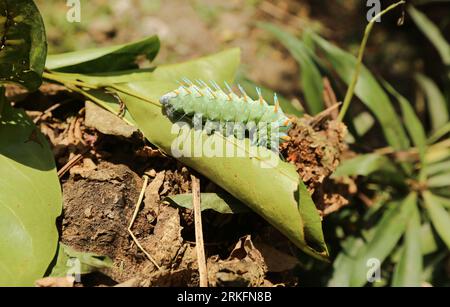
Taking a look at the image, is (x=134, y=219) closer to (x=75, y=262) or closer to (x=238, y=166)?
(x=75, y=262)

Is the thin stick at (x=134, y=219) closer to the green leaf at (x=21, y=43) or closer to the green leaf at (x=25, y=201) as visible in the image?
the green leaf at (x=25, y=201)

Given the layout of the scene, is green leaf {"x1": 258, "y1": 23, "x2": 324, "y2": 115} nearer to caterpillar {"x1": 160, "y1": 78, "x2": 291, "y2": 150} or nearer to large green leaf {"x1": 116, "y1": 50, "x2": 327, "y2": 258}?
caterpillar {"x1": 160, "y1": 78, "x2": 291, "y2": 150}

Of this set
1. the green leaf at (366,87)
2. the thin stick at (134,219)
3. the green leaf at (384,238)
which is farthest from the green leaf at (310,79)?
the thin stick at (134,219)

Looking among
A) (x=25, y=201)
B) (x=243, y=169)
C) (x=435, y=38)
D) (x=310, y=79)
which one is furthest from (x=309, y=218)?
(x=435, y=38)
